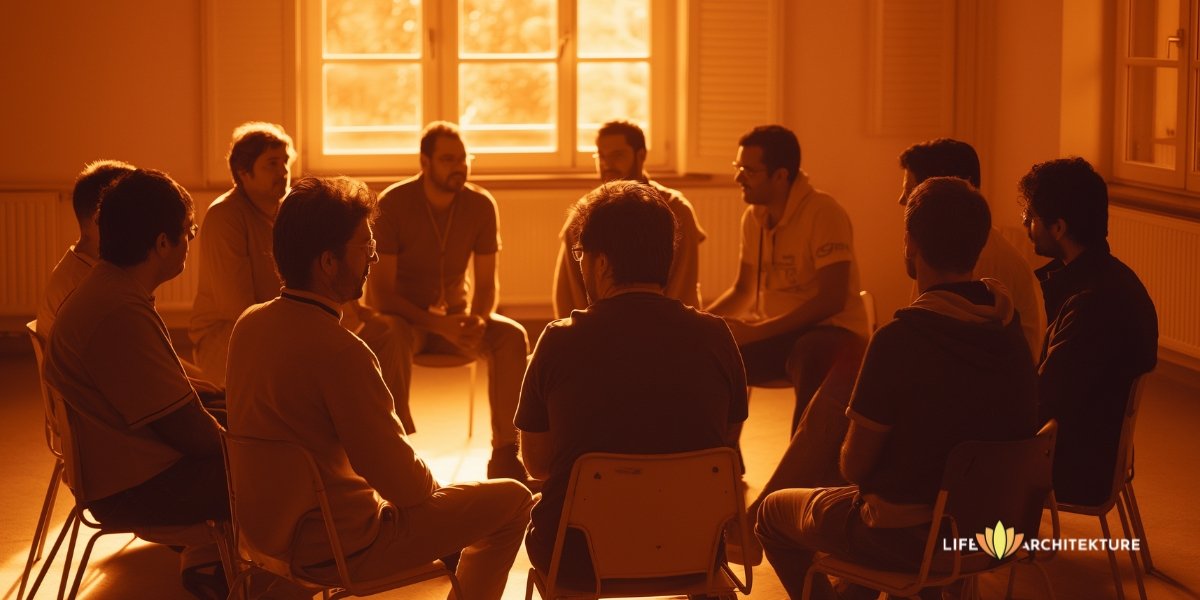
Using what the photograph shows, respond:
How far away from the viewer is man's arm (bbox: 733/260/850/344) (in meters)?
4.57

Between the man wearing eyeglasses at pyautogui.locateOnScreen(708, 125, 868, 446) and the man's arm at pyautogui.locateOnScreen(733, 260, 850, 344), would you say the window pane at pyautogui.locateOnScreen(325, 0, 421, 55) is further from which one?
the man's arm at pyautogui.locateOnScreen(733, 260, 850, 344)

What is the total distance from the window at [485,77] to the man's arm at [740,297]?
8.37ft

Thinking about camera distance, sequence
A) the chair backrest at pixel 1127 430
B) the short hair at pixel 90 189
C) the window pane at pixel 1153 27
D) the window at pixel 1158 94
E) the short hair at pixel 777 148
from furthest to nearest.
→ the window pane at pixel 1153 27 → the window at pixel 1158 94 → the short hair at pixel 777 148 → the short hair at pixel 90 189 → the chair backrest at pixel 1127 430

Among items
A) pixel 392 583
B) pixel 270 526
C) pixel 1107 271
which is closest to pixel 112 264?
pixel 270 526

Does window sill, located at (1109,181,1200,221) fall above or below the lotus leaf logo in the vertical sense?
above

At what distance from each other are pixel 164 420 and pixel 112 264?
0.38m

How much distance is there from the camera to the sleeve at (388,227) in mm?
5051

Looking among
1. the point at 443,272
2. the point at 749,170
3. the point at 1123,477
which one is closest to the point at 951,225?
the point at 1123,477

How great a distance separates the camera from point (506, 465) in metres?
4.79

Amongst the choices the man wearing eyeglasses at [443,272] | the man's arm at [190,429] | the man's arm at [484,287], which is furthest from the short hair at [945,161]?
→ the man's arm at [190,429]

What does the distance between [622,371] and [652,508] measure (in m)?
0.26

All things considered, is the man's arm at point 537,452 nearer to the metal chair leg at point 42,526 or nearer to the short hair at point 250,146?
the metal chair leg at point 42,526

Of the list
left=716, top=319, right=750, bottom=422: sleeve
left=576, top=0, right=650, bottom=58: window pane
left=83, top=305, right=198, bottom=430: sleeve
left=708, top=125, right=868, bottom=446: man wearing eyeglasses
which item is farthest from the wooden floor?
left=576, top=0, right=650, bottom=58: window pane

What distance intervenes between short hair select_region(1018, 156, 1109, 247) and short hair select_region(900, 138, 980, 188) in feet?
1.59
